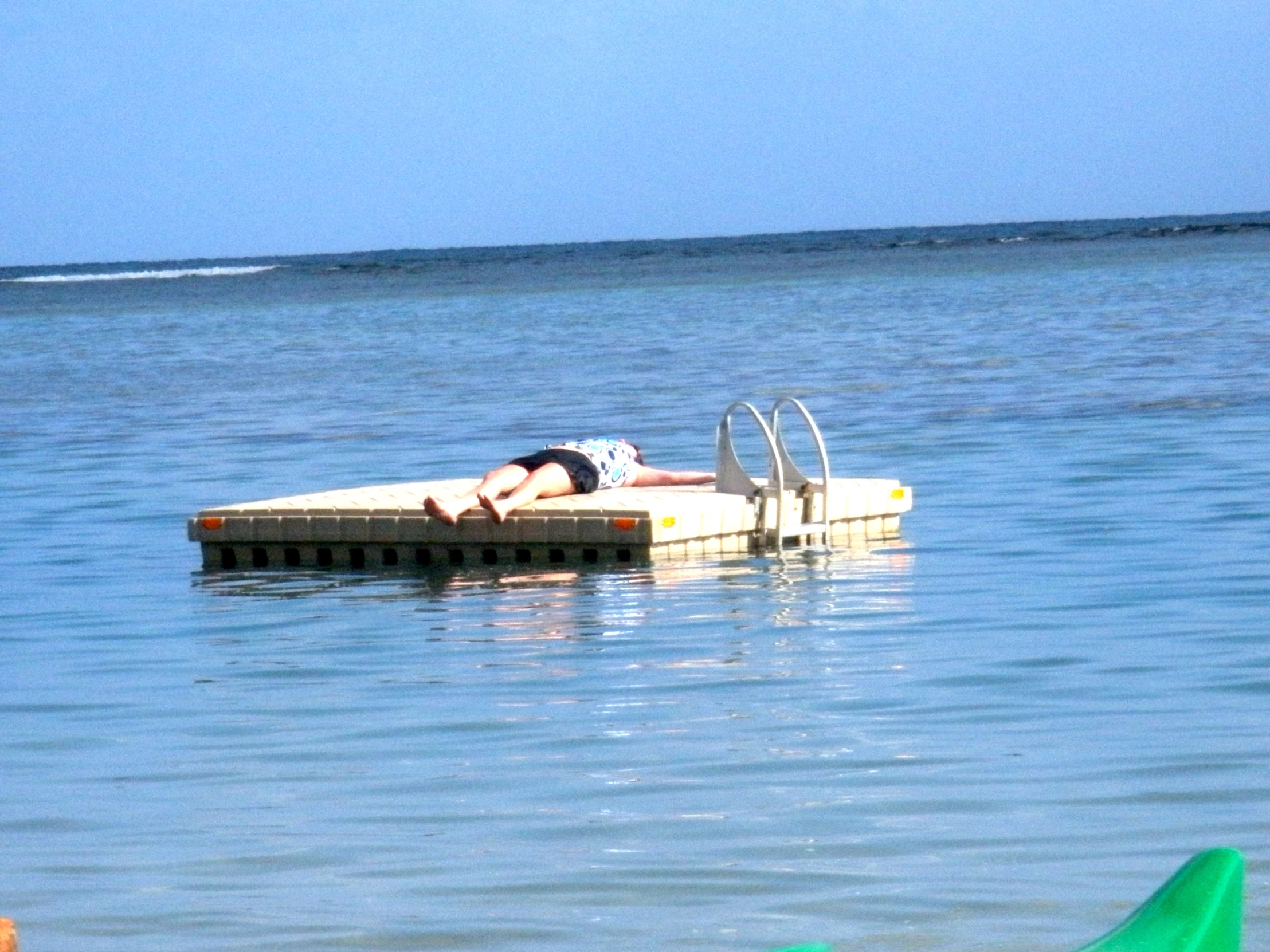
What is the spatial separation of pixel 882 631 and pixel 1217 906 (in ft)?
17.0

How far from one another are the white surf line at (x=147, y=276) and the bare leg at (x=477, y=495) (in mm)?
97247

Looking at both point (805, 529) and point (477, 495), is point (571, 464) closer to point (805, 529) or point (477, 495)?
point (477, 495)

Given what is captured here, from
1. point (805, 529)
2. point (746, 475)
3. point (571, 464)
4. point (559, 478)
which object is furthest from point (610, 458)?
point (805, 529)

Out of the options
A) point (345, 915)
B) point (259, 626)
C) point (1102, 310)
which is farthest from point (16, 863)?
point (1102, 310)

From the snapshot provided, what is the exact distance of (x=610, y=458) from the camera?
37.8ft

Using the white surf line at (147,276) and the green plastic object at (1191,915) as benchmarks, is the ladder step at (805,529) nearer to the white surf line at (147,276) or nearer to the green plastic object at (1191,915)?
the green plastic object at (1191,915)

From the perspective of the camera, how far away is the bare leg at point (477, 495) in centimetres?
1082

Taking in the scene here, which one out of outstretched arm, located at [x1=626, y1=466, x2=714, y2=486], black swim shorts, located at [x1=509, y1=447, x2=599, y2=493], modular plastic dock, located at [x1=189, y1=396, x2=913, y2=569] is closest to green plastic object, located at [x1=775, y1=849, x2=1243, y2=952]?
modular plastic dock, located at [x1=189, y1=396, x2=913, y2=569]

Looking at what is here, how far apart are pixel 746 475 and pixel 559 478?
98 centimetres

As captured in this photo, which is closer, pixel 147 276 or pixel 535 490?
pixel 535 490

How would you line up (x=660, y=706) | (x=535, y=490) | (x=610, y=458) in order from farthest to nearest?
(x=610, y=458) → (x=535, y=490) → (x=660, y=706)

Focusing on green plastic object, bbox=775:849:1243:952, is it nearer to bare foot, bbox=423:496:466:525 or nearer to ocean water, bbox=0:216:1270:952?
ocean water, bbox=0:216:1270:952

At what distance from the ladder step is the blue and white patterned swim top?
37.6 inches

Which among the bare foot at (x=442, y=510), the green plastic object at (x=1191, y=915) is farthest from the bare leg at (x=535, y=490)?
the green plastic object at (x=1191, y=915)
